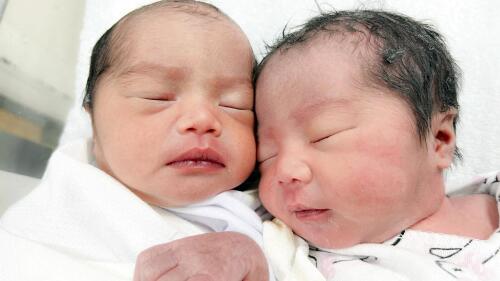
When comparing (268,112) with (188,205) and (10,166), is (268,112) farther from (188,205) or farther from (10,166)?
(10,166)

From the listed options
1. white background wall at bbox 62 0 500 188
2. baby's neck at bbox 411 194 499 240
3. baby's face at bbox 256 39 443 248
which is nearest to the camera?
baby's face at bbox 256 39 443 248

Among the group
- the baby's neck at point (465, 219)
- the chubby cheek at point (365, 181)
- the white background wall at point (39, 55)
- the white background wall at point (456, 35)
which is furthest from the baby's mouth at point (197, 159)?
the white background wall at point (39, 55)

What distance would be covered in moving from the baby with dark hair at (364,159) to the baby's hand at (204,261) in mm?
103

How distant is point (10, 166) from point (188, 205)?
0.58 m

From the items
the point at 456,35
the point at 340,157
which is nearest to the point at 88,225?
the point at 340,157

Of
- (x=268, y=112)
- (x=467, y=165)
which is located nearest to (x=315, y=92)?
(x=268, y=112)

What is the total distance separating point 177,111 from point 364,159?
367 millimetres

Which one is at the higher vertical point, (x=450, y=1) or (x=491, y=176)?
(x=450, y=1)

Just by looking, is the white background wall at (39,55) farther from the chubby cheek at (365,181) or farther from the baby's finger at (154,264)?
the chubby cheek at (365,181)

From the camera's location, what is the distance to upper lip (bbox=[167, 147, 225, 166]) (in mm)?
1008

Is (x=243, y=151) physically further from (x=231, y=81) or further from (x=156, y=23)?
(x=156, y=23)

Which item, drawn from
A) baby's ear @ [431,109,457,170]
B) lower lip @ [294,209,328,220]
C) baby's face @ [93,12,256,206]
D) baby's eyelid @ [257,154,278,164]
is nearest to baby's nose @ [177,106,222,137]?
baby's face @ [93,12,256,206]

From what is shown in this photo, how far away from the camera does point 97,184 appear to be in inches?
42.8

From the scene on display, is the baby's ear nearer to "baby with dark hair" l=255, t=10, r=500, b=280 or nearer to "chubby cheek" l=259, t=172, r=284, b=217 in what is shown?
"baby with dark hair" l=255, t=10, r=500, b=280
